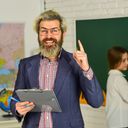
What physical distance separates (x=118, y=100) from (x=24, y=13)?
177 centimetres

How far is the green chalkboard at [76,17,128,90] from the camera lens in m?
3.58

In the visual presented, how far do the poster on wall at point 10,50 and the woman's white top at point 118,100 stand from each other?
4.74ft

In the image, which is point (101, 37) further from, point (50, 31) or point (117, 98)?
point (50, 31)

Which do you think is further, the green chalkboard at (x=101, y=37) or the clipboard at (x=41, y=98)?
the green chalkboard at (x=101, y=37)

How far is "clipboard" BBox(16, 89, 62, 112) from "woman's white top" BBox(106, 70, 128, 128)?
4.10 feet

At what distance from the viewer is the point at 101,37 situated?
3.76 m

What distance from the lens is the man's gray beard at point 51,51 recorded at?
2.17m

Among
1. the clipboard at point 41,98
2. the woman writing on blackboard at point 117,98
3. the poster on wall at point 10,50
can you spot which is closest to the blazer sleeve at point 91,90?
the clipboard at point 41,98

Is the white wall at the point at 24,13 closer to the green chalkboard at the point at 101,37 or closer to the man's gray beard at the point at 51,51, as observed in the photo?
the green chalkboard at the point at 101,37

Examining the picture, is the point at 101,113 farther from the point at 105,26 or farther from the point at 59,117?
the point at 59,117

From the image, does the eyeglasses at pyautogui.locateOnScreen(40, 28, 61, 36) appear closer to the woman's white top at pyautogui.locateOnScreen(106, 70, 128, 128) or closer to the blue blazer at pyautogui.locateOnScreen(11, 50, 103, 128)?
the blue blazer at pyautogui.locateOnScreen(11, 50, 103, 128)

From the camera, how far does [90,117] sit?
13.0ft

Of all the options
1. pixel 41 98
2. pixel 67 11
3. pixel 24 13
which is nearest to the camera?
pixel 41 98

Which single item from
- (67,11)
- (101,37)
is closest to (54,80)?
(101,37)
